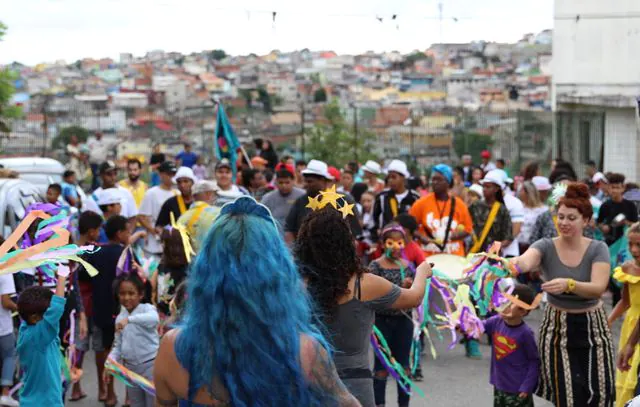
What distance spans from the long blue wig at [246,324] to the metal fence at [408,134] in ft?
68.5

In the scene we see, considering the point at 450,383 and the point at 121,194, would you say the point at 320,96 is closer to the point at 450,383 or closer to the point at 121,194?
the point at 121,194

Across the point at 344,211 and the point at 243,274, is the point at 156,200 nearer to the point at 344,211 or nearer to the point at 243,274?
the point at 344,211

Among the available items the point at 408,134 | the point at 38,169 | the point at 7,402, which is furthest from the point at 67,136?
the point at 7,402

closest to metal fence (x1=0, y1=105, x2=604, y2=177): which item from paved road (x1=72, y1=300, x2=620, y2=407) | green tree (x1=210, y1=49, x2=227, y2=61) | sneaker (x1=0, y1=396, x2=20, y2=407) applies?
paved road (x1=72, y1=300, x2=620, y2=407)

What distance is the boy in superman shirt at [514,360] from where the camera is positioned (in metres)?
7.38

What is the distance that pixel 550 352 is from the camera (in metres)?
6.98

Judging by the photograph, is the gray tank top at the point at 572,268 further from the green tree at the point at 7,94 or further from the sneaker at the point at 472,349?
the green tree at the point at 7,94

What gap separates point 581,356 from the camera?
6.86m

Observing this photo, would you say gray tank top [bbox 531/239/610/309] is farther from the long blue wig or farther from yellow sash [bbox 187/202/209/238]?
the long blue wig

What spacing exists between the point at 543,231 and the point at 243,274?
888 centimetres

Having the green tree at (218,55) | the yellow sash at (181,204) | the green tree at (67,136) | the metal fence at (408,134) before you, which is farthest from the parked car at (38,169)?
the green tree at (218,55)

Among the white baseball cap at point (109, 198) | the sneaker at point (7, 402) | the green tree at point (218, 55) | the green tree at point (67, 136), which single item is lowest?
the sneaker at point (7, 402)

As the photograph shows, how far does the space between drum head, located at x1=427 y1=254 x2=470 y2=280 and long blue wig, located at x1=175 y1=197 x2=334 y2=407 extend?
6233mm

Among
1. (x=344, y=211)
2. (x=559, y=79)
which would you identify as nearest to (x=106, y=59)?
(x=559, y=79)
